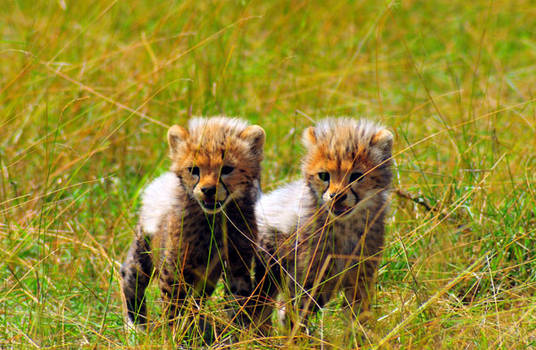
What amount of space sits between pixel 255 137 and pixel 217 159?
0.93 feet

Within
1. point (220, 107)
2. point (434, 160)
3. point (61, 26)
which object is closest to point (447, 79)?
point (434, 160)

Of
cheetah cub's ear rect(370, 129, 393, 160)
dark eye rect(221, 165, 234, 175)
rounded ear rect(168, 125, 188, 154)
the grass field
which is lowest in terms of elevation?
the grass field

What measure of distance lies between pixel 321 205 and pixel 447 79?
370cm

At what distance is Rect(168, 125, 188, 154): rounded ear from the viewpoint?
11.2 ft

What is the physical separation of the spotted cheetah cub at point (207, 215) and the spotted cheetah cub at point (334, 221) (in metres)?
0.13

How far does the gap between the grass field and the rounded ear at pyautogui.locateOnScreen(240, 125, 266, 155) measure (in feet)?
1.74

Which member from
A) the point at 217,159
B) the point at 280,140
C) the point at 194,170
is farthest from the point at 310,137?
the point at 280,140

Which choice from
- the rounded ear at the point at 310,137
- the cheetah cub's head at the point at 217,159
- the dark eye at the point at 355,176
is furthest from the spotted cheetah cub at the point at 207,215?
the dark eye at the point at 355,176

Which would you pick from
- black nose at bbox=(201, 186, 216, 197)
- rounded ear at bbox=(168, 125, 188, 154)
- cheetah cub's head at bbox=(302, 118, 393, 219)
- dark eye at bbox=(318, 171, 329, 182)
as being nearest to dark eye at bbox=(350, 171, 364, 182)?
cheetah cub's head at bbox=(302, 118, 393, 219)

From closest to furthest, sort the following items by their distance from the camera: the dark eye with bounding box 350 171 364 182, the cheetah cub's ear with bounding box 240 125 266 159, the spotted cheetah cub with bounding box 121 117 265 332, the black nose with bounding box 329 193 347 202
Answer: the black nose with bounding box 329 193 347 202
the dark eye with bounding box 350 171 364 182
the spotted cheetah cub with bounding box 121 117 265 332
the cheetah cub's ear with bounding box 240 125 266 159

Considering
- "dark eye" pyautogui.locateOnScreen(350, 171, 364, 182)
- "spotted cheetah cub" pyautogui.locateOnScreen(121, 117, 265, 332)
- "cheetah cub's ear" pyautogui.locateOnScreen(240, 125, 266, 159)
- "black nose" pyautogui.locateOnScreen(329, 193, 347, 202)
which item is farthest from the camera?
"cheetah cub's ear" pyautogui.locateOnScreen(240, 125, 266, 159)

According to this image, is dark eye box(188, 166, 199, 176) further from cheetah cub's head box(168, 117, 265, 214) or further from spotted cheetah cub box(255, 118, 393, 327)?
spotted cheetah cub box(255, 118, 393, 327)

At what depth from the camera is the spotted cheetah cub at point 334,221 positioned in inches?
123

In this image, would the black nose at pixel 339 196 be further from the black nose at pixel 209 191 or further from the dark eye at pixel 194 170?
the dark eye at pixel 194 170
